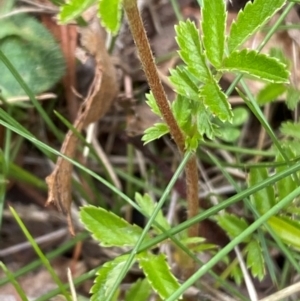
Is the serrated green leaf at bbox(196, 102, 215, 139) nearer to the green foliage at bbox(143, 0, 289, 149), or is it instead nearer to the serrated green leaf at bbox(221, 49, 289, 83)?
the green foliage at bbox(143, 0, 289, 149)

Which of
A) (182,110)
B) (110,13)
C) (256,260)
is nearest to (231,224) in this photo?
(256,260)

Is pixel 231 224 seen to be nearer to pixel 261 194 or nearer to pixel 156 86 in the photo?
pixel 261 194

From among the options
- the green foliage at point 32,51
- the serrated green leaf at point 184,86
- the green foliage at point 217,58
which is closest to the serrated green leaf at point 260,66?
the green foliage at point 217,58

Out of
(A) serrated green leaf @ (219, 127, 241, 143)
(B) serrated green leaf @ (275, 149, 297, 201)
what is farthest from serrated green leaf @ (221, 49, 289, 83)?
(A) serrated green leaf @ (219, 127, 241, 143)

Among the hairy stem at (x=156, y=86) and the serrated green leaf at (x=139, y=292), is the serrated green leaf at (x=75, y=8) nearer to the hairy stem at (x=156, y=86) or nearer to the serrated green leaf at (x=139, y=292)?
the hairy stem at (x=156, y=86)

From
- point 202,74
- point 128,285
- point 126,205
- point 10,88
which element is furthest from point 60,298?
point 202,74

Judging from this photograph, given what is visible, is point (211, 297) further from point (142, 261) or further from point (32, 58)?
point (32, 58)

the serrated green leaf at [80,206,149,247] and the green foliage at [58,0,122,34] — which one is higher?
the green foliage at [58,0,122,34]
